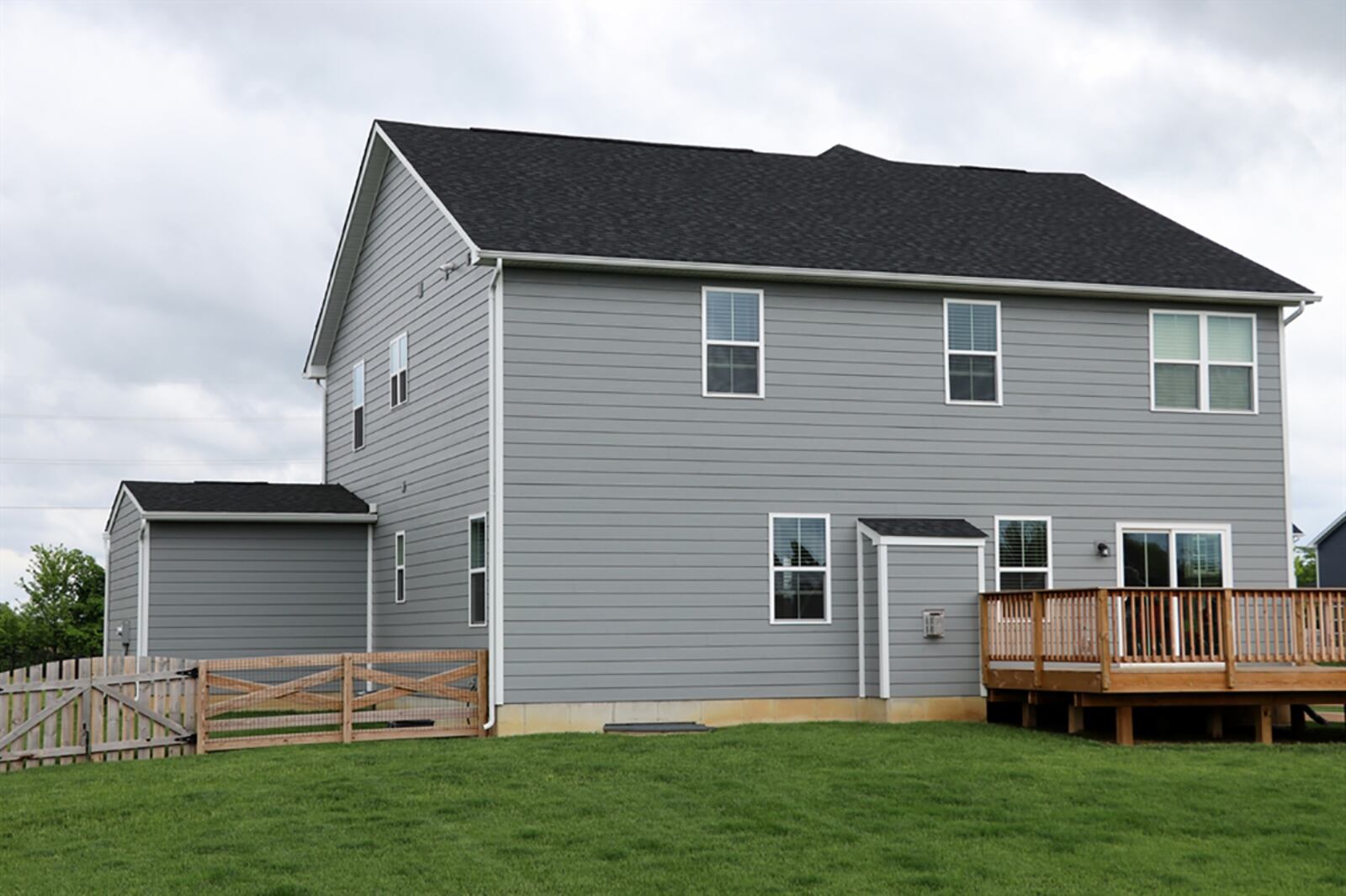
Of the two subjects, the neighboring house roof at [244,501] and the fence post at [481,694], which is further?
the neighboring house roof at [244,501]

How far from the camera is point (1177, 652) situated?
17766mm

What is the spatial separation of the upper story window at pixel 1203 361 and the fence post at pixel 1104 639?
210 inches

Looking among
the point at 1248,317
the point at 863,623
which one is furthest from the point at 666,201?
the point at 1248,317

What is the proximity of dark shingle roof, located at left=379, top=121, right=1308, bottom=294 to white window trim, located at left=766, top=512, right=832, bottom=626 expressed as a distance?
10.6 feet

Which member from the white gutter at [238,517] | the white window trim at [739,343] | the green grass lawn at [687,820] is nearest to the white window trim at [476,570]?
the green grass lawn at [687,820]

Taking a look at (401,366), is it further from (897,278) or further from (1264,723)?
Answer: (1264,723)

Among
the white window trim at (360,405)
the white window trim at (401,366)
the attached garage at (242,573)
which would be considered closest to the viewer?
the attached garage at (242,573)

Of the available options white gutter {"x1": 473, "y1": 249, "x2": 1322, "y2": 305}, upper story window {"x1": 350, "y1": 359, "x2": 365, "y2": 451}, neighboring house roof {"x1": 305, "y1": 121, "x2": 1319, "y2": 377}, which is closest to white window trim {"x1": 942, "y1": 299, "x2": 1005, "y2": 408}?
white gutter {"x1": 473, "y1": 249, "x2": 1322, "y2": 305}

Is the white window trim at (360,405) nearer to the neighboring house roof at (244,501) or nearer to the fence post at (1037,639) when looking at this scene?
the neighboring house roof at (244,501)

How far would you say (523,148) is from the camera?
23484mm

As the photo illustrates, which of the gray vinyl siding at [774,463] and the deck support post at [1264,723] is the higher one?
the gray vinyl siding at [774,463]

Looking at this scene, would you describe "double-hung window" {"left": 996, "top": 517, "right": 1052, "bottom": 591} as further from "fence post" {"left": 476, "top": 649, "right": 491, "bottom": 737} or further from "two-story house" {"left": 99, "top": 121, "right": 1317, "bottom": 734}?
"fence post" {"left": 476, "top": 649, "right": 491, "bottom": 737}

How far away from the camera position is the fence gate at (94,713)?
16203 mm

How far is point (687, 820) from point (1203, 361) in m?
12.7
